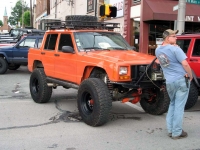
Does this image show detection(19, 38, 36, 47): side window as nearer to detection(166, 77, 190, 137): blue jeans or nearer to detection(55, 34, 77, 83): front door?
detection(55, 34, 77, 83): front door

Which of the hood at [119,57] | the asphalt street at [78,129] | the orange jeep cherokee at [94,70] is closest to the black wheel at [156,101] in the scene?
the orange jeep cherokee at [94,70]

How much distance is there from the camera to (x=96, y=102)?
5.64m

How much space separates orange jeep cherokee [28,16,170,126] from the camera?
18.5ft

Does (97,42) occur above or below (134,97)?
above

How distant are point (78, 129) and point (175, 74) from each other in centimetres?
207

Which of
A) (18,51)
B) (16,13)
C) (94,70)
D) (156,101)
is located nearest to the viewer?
(94,70)

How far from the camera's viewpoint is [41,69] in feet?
26.3

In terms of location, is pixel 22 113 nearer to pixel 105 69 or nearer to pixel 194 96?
pixel 105 69

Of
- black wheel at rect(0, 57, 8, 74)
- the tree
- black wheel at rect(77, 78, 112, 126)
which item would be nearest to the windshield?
black wheel at rect(77, 78, 112, 126)

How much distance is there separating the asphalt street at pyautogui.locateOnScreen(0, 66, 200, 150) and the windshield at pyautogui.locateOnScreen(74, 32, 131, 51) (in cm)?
151

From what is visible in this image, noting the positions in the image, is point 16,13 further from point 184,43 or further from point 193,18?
point 184,43

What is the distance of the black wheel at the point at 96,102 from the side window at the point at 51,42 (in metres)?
1.98

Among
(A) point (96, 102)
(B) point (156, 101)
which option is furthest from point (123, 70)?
(B) point (156, 101)

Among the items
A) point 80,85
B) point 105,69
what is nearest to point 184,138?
point 105,69
